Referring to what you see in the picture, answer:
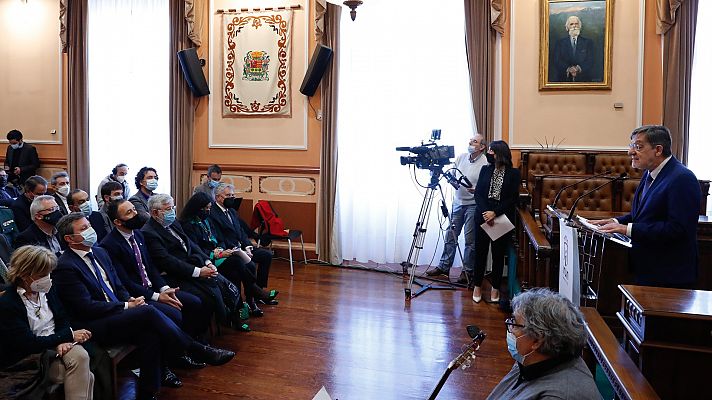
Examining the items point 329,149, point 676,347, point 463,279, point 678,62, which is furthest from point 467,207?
point 676,347

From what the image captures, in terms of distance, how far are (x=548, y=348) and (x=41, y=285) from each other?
229 cm

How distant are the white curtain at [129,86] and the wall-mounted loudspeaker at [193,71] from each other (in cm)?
56

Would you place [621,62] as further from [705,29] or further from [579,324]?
[579,324]

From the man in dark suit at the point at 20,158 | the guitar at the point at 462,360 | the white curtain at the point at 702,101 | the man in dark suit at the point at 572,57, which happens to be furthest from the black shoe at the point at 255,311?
the man in dark suit at the point at 20,158

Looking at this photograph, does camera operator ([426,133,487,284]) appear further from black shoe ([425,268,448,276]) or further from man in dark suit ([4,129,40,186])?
man in dark suit ([4,129,40,186])

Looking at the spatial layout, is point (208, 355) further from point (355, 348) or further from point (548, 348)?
point (548, 348)

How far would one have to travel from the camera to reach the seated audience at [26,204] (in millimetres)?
4668

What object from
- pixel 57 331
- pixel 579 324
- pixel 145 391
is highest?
pixel 579 324

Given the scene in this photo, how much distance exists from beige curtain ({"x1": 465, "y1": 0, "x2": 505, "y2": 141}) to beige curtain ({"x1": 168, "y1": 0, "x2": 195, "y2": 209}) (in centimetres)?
359

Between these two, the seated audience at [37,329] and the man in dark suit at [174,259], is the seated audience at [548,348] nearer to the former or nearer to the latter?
the seated audience at [37,329]

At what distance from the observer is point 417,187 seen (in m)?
6.71

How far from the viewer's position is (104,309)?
10.2ft

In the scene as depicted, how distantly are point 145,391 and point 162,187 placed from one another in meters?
4.88

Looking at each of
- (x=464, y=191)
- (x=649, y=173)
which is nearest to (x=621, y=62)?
(x=464, y=191)
